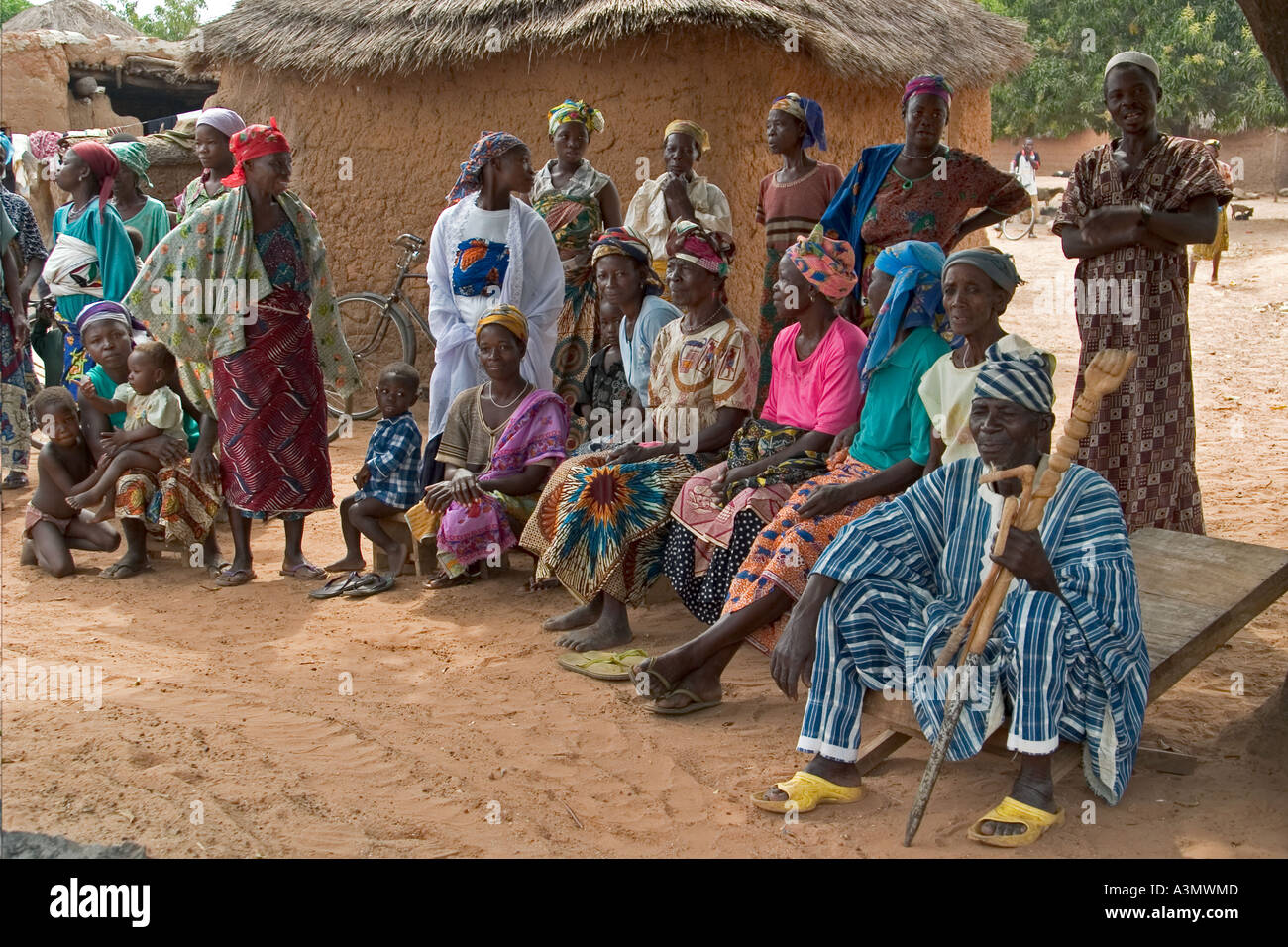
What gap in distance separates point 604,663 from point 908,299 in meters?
1.71

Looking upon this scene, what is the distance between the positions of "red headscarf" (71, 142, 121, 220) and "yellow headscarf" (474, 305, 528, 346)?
2930 mm

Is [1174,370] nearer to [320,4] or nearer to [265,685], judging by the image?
[265,685]

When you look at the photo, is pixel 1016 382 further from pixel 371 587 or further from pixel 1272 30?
pixel 371 587

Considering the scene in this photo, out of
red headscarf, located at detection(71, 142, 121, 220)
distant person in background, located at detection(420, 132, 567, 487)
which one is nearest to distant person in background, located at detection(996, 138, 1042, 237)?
distant person in background, located at detection(420, 132, 567, 487)

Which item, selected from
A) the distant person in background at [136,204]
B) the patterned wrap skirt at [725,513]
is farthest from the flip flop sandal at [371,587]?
the distant person in background at [136,204]

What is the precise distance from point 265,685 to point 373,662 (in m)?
0.43

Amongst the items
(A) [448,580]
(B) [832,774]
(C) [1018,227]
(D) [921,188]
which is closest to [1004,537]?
(B) [832,774]

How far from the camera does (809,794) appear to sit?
342 cm

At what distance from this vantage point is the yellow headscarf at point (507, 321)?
5508mm

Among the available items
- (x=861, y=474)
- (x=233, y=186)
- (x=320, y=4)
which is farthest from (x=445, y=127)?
(x=861, y=474)

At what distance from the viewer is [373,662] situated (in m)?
4.82

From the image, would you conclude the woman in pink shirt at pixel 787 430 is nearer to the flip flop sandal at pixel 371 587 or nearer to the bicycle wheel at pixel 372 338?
the flip flop sandal at pixel 371 587

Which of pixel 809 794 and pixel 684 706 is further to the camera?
pixel 684 706

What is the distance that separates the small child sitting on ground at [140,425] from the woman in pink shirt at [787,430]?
9.51 feet
